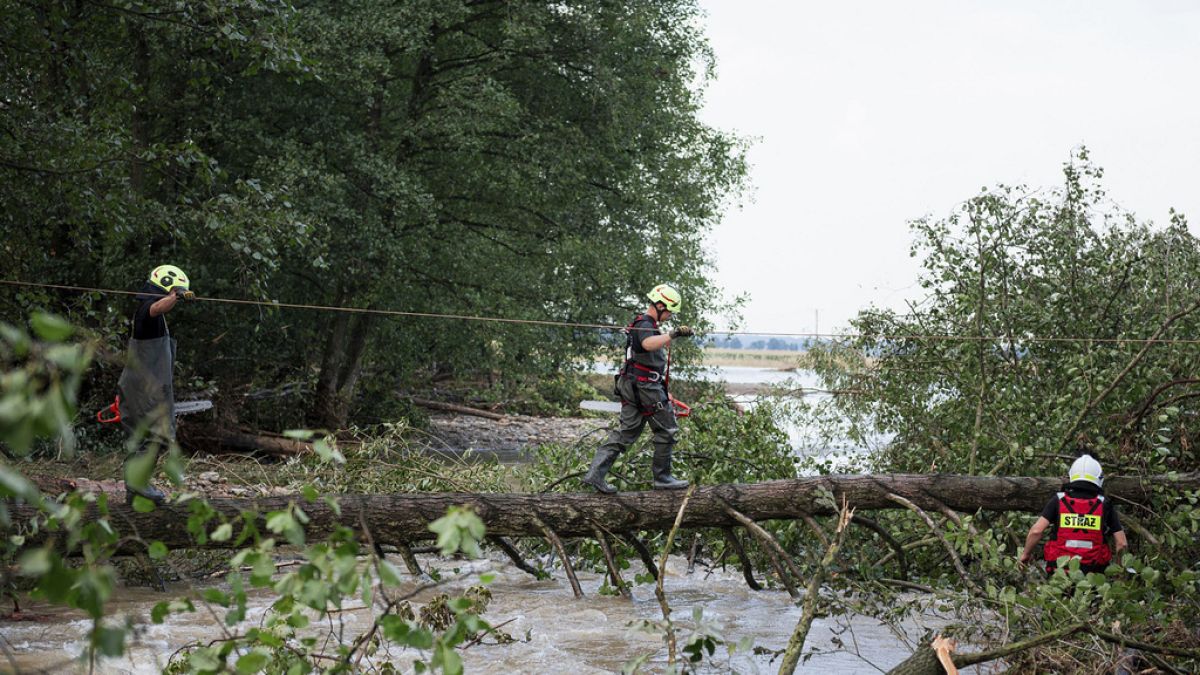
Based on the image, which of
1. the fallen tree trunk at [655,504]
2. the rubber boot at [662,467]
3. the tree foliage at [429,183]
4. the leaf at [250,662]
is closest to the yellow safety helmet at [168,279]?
the fallen tree trunk at [655,504]

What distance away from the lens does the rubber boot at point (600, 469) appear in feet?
24.3

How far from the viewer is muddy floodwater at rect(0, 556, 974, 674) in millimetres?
6789

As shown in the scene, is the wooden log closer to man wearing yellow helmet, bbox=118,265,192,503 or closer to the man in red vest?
man wearing yellow helmet, bbox=118,265,192,503

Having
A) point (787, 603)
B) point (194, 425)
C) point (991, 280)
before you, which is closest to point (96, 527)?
point (787, 603)

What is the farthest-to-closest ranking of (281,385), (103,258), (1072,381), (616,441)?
(281,385) < (103,258) < (1072,381) < (616,441)

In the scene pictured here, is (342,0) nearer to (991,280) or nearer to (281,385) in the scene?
(281,385)

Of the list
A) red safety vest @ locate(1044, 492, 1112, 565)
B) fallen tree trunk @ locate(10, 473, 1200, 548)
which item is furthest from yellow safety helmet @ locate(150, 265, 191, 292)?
red safety vest @ locate(1044, 492, 1112, 565)

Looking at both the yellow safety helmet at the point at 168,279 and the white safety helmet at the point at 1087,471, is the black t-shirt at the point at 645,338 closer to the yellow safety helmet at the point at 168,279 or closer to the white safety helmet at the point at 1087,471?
the white safety helmet at the point at 1087,471

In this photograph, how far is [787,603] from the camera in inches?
347

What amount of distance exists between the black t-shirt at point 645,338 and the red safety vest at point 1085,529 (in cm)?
260

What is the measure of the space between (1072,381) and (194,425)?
1162 cm

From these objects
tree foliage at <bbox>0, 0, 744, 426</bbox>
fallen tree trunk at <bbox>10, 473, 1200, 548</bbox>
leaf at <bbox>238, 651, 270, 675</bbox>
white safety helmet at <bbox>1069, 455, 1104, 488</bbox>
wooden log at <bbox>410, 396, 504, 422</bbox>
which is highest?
tree foliage at <bbox>0, 0, 744, 426</bbox>

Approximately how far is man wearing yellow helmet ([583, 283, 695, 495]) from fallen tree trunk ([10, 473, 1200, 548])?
0.29 m

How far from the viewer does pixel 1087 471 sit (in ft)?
21.5
